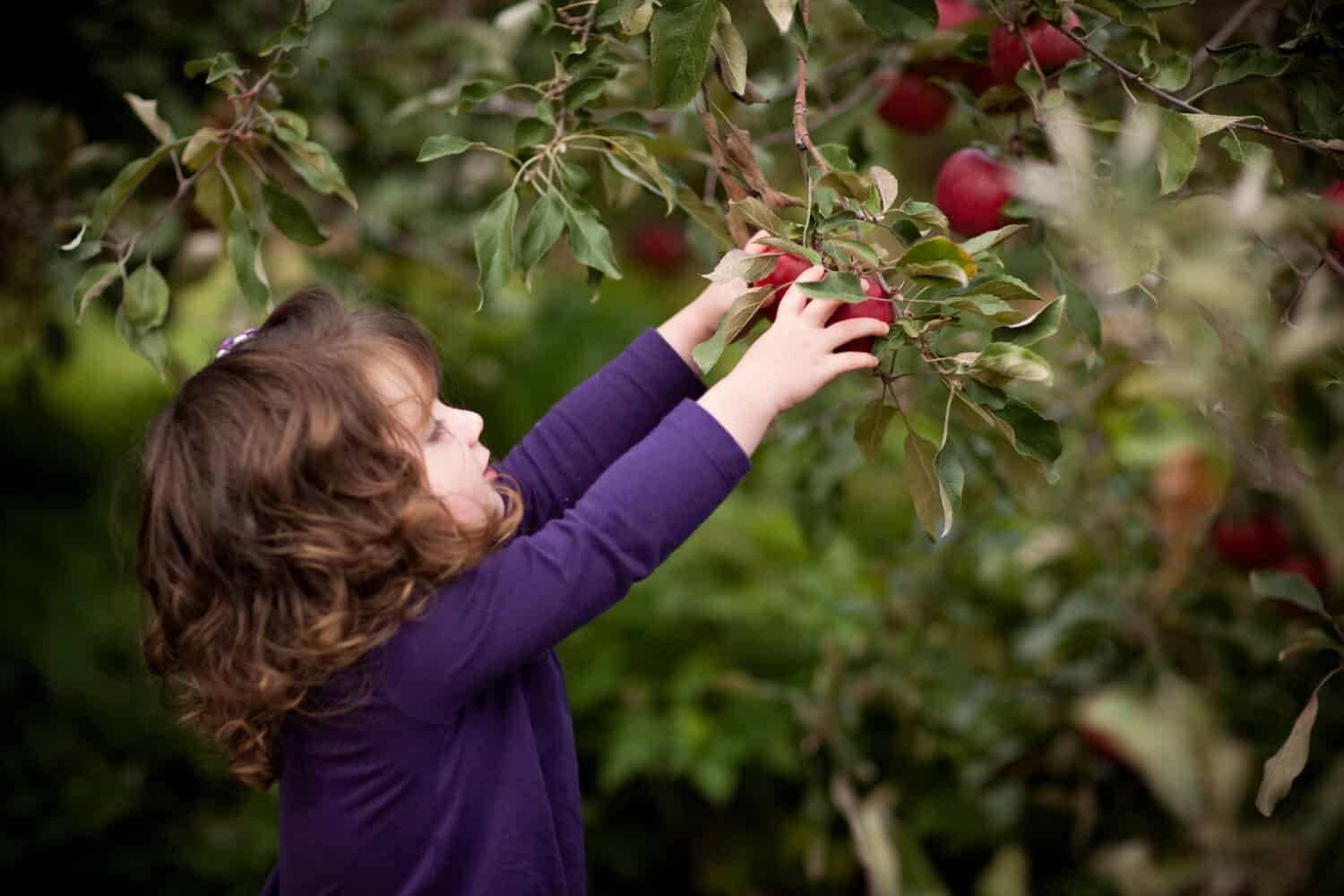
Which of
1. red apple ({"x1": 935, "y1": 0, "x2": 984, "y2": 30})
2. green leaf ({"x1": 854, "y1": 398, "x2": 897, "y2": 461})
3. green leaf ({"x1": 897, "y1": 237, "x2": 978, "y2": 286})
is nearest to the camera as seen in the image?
green leaf ({"x1": 897, "y1": 237, "x2": 978, "y2": 286})

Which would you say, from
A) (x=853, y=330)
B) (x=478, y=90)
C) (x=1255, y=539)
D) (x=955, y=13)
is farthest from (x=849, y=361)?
(x=1255, y=539)

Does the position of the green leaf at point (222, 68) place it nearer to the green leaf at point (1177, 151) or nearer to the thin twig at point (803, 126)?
the thin twig at point (803, 126)

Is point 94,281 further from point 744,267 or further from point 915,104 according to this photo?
point 915,104

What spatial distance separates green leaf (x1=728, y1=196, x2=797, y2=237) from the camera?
921 mm

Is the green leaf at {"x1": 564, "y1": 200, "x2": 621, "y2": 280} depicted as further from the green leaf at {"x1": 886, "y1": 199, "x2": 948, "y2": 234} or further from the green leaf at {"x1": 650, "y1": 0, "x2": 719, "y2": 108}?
the green leaf at {"x1": 886, "y1": 199, "x2": 948, "y2": 234}

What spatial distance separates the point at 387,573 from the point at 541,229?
14.0 inches

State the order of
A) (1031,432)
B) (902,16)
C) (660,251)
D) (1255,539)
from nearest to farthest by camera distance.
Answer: (1031,432), (902,16), (1255,539), (660,251)

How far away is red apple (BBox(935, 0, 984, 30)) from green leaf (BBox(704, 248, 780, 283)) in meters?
0.71

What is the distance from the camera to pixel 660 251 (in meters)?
4.42

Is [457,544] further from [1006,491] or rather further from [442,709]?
[1006,491]

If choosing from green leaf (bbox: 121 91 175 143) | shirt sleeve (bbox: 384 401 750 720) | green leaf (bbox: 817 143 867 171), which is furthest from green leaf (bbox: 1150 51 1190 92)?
green leaf (bbox: 121 91 175 143)

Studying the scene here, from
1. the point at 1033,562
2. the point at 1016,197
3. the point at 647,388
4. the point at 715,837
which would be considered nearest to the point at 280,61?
the point at 647,388

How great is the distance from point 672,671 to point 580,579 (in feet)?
5.27

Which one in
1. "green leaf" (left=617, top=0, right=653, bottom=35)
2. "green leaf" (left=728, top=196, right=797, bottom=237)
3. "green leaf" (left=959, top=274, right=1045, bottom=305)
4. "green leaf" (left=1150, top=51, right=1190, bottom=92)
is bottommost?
"green leaf" (left=1150, top=51, right=1190, bottom=92)
